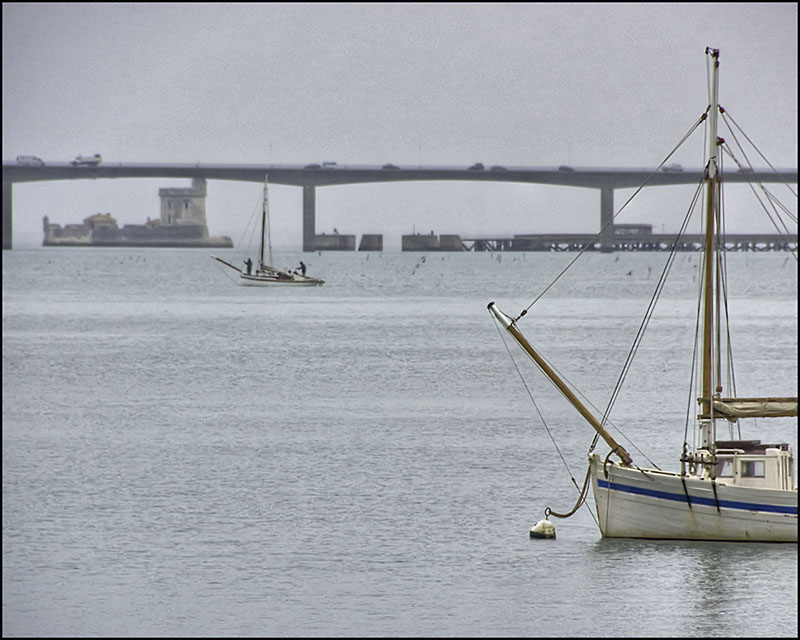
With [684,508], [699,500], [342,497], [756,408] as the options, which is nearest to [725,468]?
[699,500]

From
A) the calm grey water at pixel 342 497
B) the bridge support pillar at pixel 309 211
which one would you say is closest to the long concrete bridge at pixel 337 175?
the bridge support pillar at pixel 309 211

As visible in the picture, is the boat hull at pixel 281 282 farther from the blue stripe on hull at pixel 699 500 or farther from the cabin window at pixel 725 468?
the cabin window at pixel 725 468

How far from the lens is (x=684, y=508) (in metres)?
21.1

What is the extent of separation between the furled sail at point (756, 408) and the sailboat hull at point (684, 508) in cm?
138

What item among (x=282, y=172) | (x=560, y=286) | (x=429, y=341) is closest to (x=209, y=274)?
(x=282, y=172)

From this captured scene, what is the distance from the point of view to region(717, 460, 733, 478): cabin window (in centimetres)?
2106

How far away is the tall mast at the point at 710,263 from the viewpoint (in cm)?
2181

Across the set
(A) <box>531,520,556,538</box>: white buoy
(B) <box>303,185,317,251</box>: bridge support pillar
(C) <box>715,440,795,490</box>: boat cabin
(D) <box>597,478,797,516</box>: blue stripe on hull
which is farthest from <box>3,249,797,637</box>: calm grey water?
(B) <box>303,185,317,251</box>: bridge support pillar

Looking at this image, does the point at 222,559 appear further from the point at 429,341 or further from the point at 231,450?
the point at 429,341

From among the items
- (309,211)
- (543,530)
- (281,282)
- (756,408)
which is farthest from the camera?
(309,211)

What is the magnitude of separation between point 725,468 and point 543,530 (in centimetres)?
307

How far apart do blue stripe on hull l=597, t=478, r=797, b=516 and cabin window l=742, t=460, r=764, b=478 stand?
0.43 m

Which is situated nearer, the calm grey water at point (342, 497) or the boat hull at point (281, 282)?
the calm grey water at point (342, 497)

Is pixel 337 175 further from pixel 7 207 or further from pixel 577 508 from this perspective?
pixel 577 508
